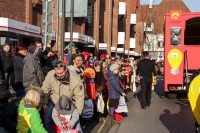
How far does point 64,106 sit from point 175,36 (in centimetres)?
869

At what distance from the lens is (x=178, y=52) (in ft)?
42.5

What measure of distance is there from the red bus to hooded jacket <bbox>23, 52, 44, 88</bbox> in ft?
24.3

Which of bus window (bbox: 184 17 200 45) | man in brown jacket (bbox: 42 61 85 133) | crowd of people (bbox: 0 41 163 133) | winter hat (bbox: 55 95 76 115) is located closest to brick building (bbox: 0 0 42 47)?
crowd of people (bbox: 0 41 163 133)

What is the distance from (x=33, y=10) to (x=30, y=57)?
40.2 feet

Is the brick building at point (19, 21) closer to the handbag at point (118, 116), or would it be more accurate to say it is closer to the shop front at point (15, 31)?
the shop front at point (15, 31)

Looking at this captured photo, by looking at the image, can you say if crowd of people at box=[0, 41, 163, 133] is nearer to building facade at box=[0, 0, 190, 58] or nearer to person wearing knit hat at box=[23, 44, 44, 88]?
person wearing knit hat at box=[23, 44, 44, 88]

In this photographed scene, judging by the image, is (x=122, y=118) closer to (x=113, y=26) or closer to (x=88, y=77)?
(x=88, y=77)

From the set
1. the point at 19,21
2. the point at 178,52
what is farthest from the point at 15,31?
the point at 178,52

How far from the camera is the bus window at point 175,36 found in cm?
1281

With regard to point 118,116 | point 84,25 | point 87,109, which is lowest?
point 118,116

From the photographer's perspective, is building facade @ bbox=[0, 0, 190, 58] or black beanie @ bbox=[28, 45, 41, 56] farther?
building facade @ bbox=[0, 0, 190, 58]

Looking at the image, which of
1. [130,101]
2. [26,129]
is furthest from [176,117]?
[26,129]

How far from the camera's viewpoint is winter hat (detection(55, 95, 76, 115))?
5082 mm

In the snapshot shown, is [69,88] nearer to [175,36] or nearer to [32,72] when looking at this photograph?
[32,72]
